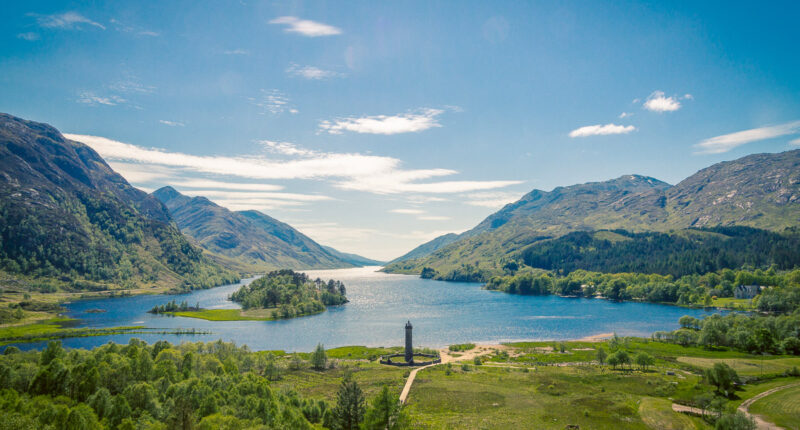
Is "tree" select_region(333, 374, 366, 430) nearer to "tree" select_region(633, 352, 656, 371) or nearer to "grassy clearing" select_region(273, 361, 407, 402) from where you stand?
"grassy clearing" select_region(273, 361, 407, 402)

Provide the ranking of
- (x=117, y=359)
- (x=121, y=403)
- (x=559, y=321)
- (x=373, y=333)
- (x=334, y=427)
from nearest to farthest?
(x=121, y=403) < (x=334, y=427) < (x=117, y=359) < (x=373, y=333) < (x=559, y=321)

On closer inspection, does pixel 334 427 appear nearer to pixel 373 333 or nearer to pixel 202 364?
pixel 202 364

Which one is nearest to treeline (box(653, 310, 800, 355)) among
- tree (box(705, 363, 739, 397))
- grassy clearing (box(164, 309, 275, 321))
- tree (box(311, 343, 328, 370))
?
tree (box(705, 363, 739, 397))

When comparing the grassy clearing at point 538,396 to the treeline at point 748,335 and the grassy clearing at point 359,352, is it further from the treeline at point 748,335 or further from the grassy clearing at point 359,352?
the treeline at point 748,335

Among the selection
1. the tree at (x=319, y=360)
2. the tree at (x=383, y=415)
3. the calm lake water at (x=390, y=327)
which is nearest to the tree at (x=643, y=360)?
the calm lake water at (x=390, y=327)

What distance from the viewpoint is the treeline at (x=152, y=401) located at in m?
42.3

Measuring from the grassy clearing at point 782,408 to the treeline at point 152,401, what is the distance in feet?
173

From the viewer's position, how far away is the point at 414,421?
2292 inches

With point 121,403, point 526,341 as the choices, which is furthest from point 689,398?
→ point 121,403

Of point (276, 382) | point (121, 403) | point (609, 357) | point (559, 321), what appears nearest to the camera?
point (121, 403)

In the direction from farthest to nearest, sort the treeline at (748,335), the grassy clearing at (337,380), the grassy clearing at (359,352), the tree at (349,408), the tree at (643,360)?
the grassy clearing at (359,352)
the treeline at (748,335)
the tree at (643,360)
the grassy clearing at (337,380)
the tree at (349,408)

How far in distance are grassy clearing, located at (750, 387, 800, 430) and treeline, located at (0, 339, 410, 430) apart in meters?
52.6

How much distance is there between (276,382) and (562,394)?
55452mm

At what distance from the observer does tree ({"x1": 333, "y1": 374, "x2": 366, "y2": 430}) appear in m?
52.2
